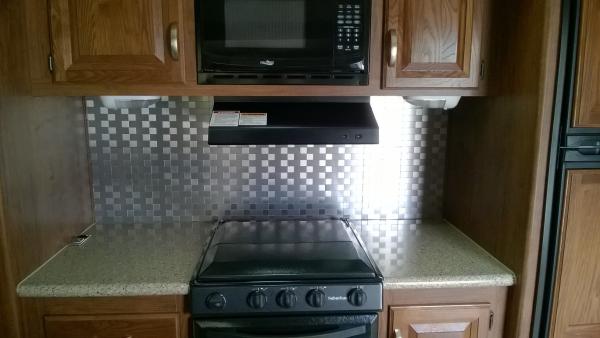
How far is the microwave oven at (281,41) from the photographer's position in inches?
51.4

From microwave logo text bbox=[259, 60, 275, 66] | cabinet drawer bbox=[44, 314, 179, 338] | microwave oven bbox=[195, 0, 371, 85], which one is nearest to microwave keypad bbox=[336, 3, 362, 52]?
microwave oven bbox=[195, 0, 371, 85]

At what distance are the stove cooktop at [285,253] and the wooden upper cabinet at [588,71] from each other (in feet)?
2.45

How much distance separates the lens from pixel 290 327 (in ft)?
4.12

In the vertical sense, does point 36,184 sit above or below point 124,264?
above

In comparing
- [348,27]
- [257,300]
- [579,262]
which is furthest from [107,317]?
[579,262]

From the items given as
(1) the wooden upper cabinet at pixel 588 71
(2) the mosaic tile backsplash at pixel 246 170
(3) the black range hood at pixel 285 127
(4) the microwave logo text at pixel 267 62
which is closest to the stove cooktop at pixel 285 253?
(2) the mosaic tile backsplash at pixel 246 170

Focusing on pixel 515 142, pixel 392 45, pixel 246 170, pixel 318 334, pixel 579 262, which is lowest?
pixel 318 334

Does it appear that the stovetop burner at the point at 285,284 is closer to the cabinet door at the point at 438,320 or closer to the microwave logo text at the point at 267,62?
the cabinet door at the point at 438,320

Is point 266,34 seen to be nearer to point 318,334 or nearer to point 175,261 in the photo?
point 175,261

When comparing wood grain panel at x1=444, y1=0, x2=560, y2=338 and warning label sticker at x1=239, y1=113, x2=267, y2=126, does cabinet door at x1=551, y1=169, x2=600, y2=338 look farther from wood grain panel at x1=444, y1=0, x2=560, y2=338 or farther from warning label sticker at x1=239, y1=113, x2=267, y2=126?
warning label sticker at x1=239, y1=113, x2=267, y2=126

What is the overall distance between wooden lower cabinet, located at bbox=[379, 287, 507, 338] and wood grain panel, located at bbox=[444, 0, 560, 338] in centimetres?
8

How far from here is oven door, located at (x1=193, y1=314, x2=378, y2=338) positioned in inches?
48.6

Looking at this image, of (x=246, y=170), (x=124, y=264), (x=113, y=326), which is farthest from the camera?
(x=246, y=170)

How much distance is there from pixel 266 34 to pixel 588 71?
934mm
